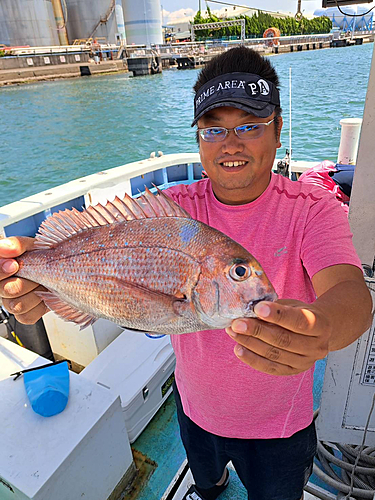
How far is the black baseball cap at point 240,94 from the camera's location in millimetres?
1261

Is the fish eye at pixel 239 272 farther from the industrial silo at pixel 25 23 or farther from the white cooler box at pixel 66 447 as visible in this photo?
the industrial silo at pixel 25 23

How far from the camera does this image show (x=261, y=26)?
80562mm

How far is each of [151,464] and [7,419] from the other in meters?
1.07

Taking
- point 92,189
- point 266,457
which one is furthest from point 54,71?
point 266,457

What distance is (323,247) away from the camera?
1.18 meters

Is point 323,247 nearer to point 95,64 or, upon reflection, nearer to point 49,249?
point 49,249

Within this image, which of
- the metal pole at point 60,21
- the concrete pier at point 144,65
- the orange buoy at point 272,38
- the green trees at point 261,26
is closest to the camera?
the concrete pier at point 144,65

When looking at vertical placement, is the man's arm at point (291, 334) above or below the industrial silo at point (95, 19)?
below

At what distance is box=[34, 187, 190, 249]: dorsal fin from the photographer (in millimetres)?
1241

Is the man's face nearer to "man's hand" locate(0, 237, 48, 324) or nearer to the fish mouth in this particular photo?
the fish mouth

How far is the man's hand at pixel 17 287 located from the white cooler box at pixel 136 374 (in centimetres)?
111

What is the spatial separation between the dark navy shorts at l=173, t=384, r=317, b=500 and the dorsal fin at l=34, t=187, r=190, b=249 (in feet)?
3.37

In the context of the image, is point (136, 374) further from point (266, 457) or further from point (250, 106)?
point (250, 106)

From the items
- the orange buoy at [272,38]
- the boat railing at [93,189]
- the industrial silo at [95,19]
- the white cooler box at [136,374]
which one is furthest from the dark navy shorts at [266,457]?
the orange buoy at [272,38]
